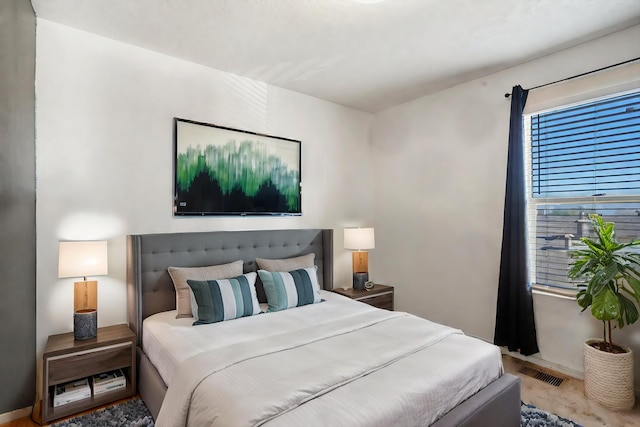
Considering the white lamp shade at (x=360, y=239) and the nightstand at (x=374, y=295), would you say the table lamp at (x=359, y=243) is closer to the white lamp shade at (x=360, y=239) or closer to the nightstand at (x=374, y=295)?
the white lamp shade at (x=360, y=239)

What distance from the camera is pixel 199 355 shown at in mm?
1824

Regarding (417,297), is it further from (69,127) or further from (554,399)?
(69,127)

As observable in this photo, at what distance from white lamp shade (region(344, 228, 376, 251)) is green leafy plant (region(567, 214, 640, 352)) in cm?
184

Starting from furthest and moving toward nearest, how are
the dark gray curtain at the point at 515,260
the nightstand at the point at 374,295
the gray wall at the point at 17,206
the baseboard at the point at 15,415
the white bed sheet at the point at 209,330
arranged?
the nightstand at the point at 374,295 → the dark gray curtain at the point at 515,260 → the baseboard at the point at 15,415 → the white bed sheet at the point at 209,330 → the gray wall at the point at 17,206

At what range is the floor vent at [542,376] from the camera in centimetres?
268

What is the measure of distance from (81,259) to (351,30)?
2516 mm

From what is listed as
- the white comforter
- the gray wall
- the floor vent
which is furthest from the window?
the gray wall

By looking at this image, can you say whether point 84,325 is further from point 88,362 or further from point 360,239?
point 360,239

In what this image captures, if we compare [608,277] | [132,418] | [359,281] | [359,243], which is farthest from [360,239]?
[132,418]

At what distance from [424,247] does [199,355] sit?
279cm

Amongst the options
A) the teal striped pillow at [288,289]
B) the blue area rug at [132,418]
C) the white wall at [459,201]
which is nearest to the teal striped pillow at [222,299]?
the teal striped pillow at [288,289]

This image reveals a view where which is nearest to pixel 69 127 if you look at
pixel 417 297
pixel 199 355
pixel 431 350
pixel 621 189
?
pixel 199 355

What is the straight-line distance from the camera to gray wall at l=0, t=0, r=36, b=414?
1846mm

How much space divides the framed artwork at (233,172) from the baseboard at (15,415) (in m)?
1.64
